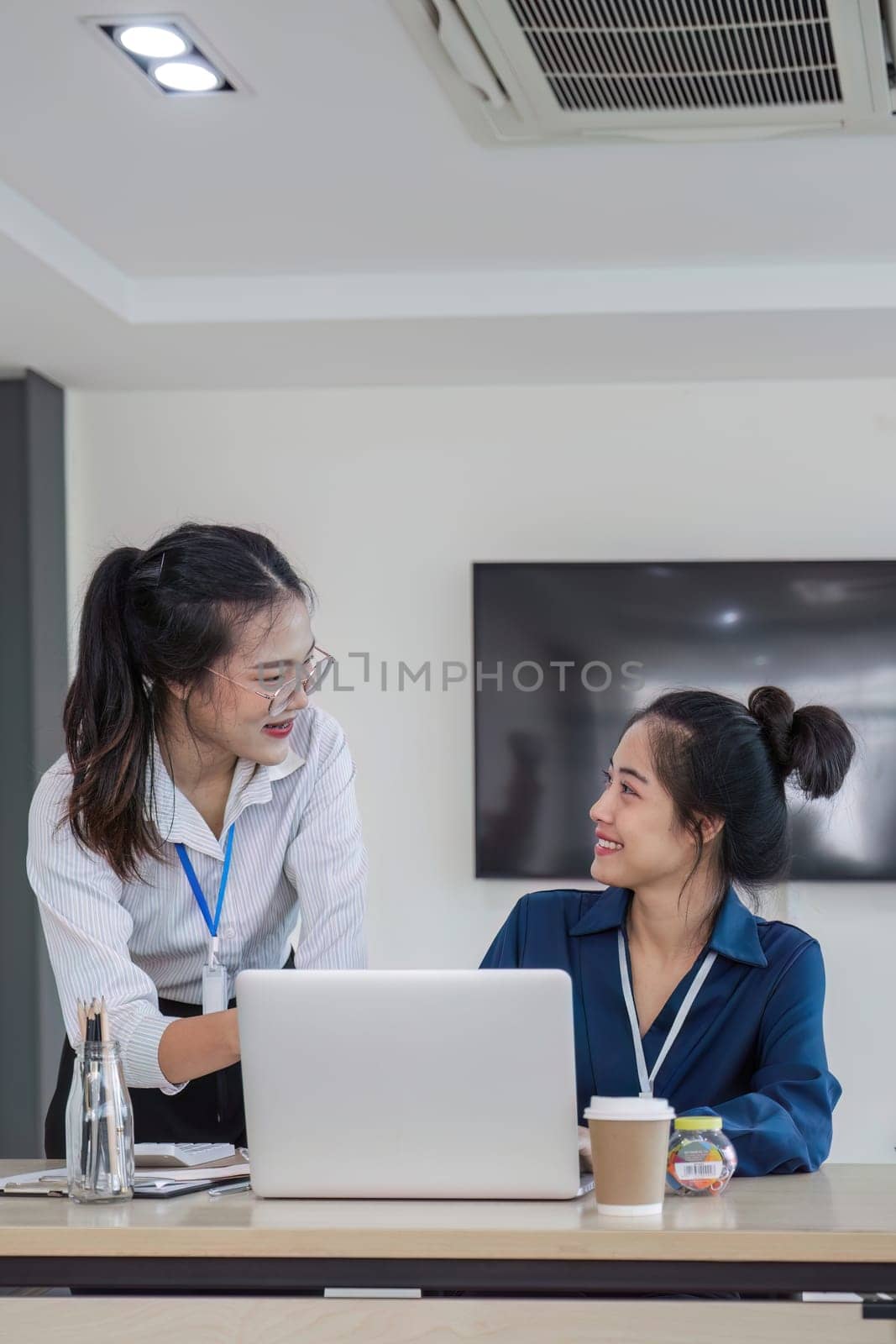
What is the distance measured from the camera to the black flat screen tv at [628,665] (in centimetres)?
438

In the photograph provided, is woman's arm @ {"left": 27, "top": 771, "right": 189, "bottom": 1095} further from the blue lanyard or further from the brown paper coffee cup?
the brown paper coffee cup

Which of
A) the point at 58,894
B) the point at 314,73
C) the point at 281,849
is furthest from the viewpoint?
the point at 314,73

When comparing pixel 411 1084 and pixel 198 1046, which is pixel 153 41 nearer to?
pixel 198 1046

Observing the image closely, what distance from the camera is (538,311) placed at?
156 inches

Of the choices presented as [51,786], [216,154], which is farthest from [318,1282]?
[216,154]

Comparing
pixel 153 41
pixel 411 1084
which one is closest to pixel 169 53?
pixel 153 41

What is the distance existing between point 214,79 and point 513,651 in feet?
6.66

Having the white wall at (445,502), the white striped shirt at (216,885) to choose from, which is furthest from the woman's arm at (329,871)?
the white wall at (445,502)

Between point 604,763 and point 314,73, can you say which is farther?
point 604,763

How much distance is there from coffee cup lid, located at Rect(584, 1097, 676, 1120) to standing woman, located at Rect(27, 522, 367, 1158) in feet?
2.62

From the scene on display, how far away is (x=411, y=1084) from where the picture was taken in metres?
1.51

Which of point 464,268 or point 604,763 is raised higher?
point 464,268

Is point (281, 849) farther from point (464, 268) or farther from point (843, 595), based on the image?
point (843, 595)

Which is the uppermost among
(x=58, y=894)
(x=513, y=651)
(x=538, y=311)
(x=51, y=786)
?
(x=538, y=311)
